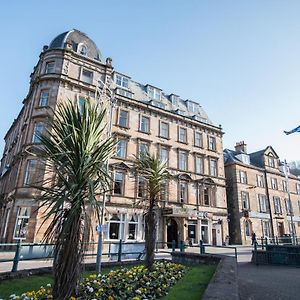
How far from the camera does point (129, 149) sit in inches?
1037

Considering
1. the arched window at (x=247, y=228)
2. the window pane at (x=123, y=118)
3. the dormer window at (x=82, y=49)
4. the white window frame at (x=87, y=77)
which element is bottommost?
the arched window at (x=247, y=228)

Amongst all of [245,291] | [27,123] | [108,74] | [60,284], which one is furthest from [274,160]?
[60,284]

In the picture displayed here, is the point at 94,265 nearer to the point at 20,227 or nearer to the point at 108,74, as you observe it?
the point at 20,227

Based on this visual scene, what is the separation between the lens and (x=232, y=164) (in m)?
35.7

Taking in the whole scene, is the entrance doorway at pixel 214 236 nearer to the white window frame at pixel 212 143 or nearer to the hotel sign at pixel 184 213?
the hotel sign at pixel 184 213

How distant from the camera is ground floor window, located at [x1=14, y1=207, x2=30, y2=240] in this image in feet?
64.6

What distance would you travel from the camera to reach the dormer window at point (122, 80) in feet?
97.0

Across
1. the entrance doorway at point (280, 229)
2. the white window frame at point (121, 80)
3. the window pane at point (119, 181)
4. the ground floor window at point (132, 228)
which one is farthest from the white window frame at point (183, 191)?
the entrance doorway at point (280, 229)

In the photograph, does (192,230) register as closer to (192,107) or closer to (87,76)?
(192,107)

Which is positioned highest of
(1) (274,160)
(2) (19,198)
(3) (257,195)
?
(1) (274,160)

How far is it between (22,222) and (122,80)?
18461 millimetres

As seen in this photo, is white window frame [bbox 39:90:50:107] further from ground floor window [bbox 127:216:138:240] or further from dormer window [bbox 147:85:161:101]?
ground floor window [bbox 127:216:138:240]

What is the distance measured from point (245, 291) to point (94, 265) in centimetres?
510

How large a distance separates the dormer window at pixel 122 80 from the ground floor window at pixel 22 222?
1671 cm
